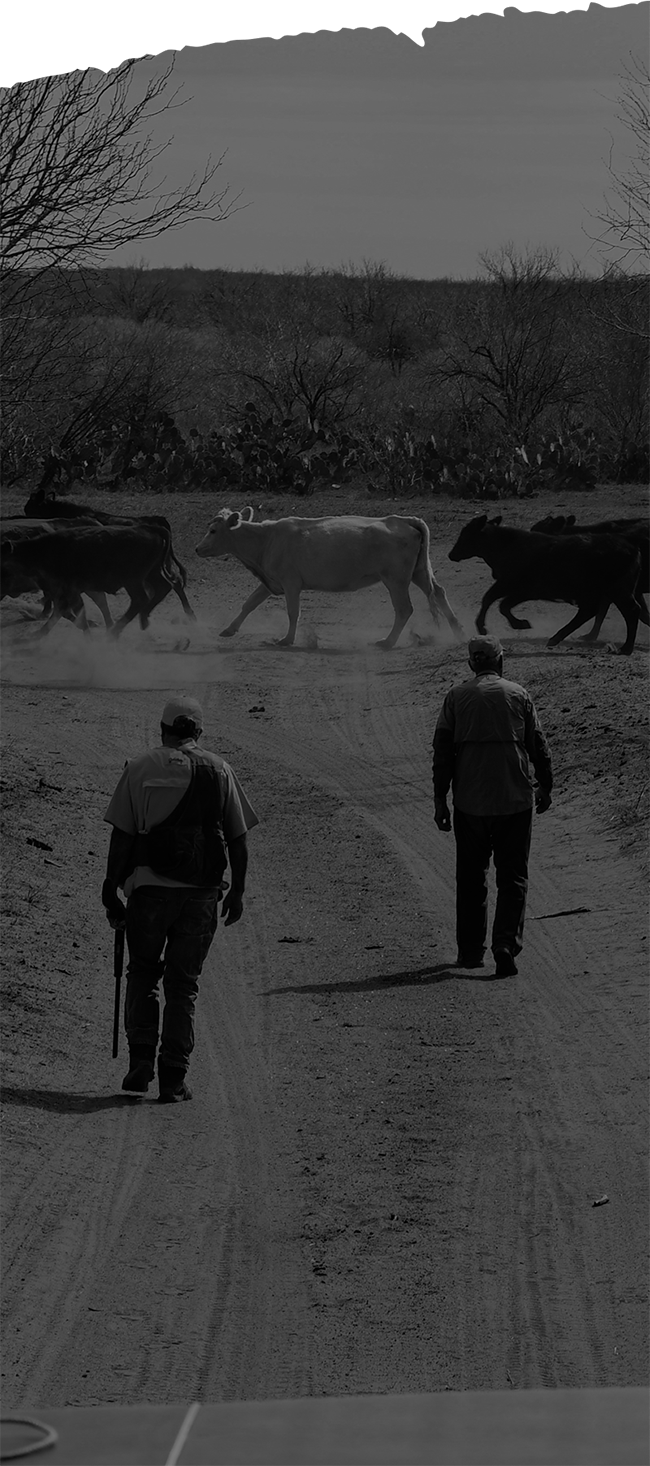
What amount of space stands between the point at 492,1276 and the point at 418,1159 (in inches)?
45.1

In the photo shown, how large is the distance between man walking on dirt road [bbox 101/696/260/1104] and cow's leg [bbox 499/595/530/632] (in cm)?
1347

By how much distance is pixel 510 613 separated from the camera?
20.5m

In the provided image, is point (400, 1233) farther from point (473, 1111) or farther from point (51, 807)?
point (51, 807)

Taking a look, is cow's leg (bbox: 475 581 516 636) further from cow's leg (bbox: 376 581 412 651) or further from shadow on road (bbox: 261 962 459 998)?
shadow on road (bbox: 261 962 459 998)

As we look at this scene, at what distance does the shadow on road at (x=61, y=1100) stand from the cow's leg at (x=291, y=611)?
13.8m

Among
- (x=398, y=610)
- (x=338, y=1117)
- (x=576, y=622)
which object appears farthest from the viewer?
(x=398, y=610)

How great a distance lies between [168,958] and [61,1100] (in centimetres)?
73

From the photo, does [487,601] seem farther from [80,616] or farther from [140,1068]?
[140,1068]

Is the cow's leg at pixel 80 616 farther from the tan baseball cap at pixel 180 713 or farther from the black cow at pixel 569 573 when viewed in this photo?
the tan baseball cap at pixel 180 713

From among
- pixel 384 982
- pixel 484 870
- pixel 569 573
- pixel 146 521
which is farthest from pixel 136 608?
pixel 384 982

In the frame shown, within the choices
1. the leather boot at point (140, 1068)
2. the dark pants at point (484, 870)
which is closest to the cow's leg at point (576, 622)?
the dark pants at point (484, 870)

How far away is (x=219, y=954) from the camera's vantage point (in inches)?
377

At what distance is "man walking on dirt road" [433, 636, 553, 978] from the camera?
9.21 m

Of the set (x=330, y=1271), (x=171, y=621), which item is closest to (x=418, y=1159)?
(x=330, y=1271)
